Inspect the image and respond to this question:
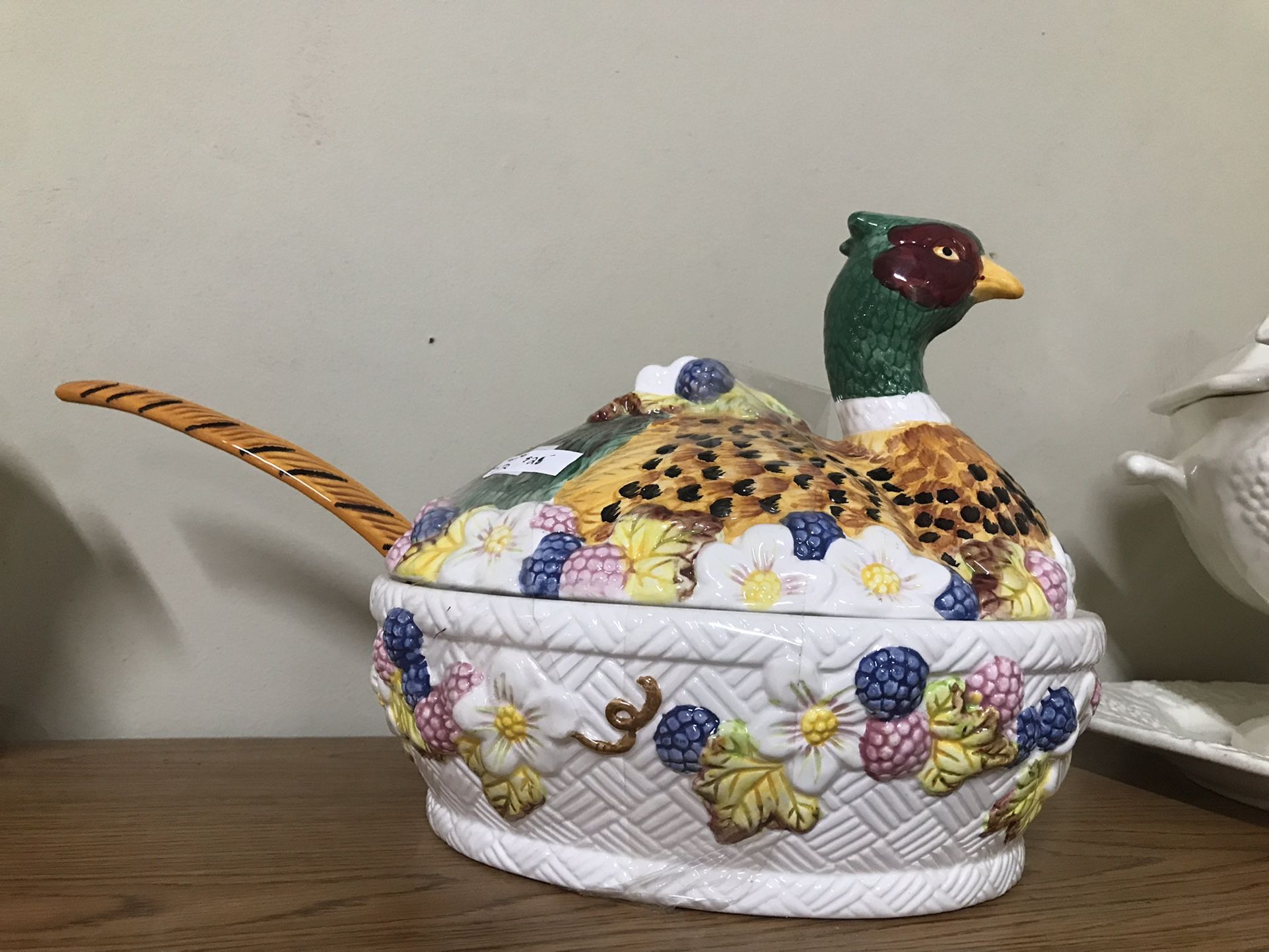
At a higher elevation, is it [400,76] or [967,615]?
[400,76]

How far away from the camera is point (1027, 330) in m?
1.10

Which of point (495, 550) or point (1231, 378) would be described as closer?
point (495, 550)

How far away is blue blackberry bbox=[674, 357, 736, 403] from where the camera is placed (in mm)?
708

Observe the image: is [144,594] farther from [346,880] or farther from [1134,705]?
[1134,705]

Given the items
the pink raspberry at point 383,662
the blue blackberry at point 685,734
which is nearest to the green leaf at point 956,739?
the blue blackberry at point 685,734

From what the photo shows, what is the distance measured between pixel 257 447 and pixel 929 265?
522 millimetres

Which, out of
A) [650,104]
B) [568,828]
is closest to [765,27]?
[650,104]

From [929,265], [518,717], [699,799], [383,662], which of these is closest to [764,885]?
[699,799]

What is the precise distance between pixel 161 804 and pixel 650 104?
77cm

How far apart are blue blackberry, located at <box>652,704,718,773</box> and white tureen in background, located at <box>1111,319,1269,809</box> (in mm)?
539

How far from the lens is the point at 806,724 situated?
0.52 meters

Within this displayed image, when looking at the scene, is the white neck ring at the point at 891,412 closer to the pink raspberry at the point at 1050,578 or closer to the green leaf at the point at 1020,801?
the pink raspberry at the point at 1050,578

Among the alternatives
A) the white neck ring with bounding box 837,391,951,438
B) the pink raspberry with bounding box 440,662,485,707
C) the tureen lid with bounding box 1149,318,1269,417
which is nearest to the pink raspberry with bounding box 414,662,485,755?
the pink raspberry with bounding box 440,662,485,707

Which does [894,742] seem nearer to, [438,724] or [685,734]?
[685,734]
